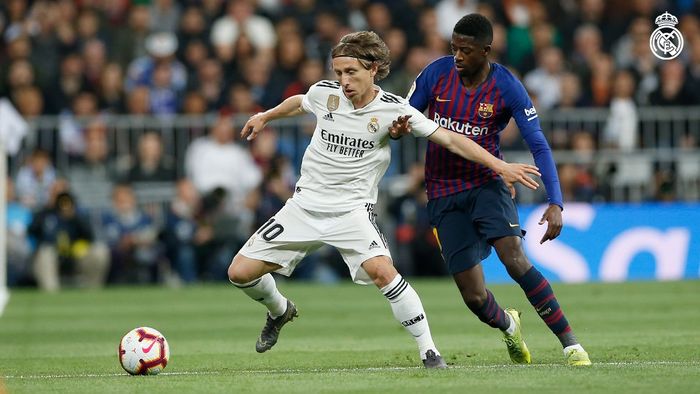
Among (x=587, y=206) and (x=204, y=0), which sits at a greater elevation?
(x=204, y=0)

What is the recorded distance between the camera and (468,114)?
10.0m

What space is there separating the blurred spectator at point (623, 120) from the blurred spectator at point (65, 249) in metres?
8.13

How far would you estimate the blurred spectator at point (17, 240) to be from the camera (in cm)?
2066

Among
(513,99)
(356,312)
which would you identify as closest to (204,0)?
(356,312)

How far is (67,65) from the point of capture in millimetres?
21656

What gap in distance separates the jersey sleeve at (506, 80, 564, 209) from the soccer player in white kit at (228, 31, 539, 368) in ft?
1.01

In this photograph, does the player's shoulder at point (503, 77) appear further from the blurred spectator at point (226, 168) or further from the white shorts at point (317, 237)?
the blurred spectator at point (226, 168)

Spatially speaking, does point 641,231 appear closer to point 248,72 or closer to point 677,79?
point 677,79

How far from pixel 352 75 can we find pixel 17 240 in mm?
12235

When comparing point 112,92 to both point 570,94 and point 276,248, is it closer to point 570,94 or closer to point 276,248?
point 570,94

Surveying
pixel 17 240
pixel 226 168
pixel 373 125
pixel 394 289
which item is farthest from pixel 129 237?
pixel 394 289

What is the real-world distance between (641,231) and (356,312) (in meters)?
6.14

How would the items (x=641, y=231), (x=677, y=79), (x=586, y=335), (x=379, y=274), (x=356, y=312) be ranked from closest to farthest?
(x=379, y=274) < (x=586, y=335) < (x=356, y=312) < (x=641, y=231) < (x=677, y=79)

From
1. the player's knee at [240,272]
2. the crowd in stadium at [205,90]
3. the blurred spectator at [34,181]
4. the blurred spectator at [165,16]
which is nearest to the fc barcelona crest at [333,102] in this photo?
the player's knee at [240,272]
